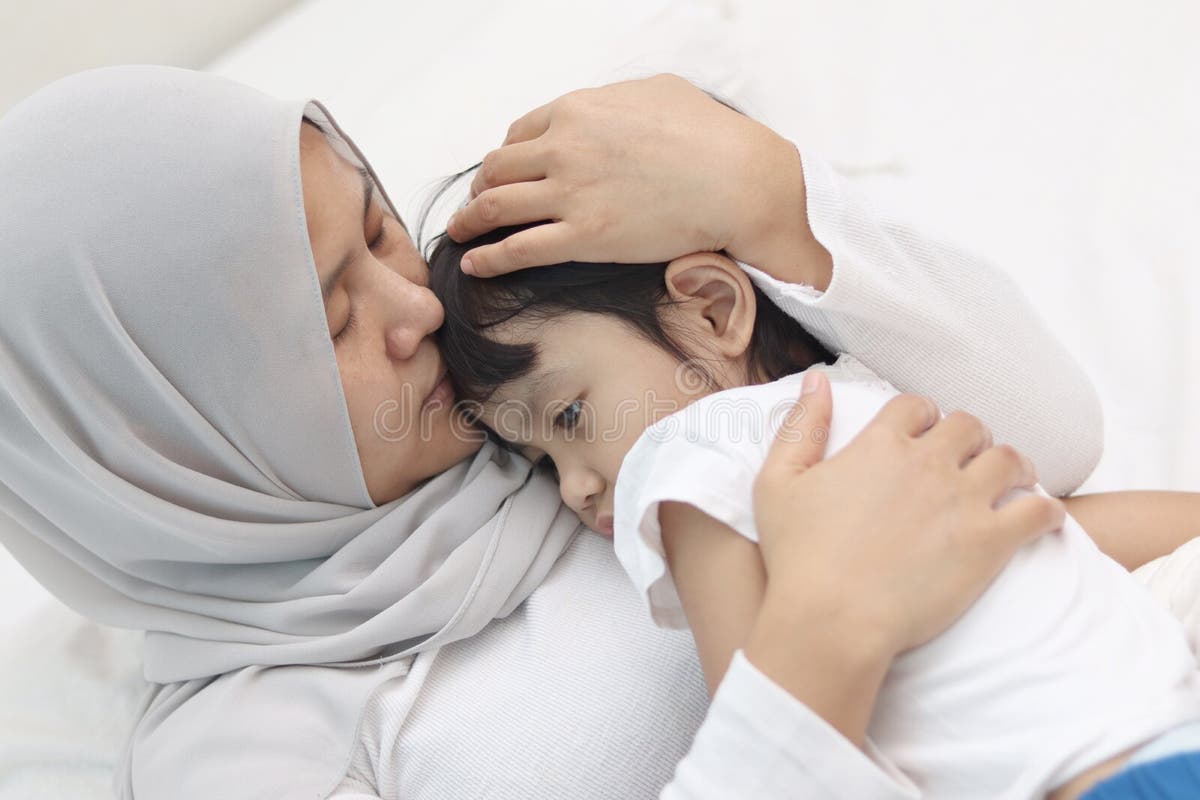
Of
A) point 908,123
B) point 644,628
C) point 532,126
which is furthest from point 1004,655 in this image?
point 908,123

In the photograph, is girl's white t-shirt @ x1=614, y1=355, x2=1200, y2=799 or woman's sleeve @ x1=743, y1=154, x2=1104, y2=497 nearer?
girl's white t-shirt @ x1=614, y1=355, x2=1200, y2=799

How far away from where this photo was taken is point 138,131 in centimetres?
88

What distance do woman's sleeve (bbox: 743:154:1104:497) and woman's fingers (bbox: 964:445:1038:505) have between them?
177mm

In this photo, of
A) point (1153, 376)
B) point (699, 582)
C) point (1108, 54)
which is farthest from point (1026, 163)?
point (699, 582)

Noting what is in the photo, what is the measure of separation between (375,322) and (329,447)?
5.3 inches

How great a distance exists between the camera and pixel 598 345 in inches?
38.5

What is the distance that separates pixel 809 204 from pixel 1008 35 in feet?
3.12

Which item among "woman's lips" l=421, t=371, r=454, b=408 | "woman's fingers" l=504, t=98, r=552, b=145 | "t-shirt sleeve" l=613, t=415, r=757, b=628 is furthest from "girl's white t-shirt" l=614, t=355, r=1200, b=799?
"woman's fingers" l=504, t=98, r=552, b=145

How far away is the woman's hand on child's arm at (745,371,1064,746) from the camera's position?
705 millimetres

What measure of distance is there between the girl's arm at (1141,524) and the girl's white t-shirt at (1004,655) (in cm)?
20

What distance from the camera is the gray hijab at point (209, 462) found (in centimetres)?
87

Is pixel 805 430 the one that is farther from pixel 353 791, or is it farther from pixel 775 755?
pixel 353 791

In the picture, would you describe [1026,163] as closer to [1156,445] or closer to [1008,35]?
[1008,35]

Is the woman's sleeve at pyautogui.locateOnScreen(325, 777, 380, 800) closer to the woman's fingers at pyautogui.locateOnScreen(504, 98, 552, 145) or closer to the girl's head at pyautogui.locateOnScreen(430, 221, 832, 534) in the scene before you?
the girl's head at pyautogui.locateOnScreen(430, 221, 832, 534)
